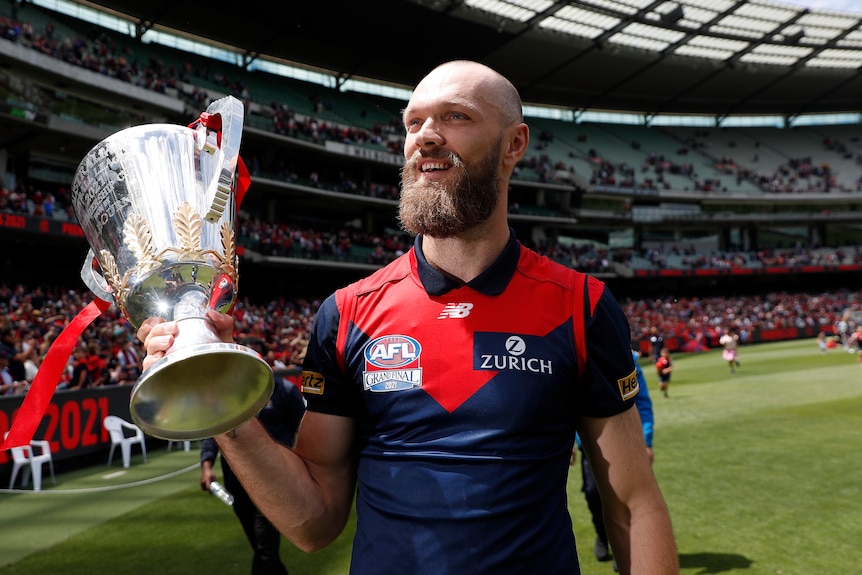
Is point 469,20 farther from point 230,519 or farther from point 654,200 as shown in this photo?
point 230,519

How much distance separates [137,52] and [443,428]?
39009 millimetres

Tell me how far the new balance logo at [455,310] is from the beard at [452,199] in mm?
204

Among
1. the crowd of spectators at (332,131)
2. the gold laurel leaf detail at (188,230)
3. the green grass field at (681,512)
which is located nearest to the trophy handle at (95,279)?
the gold laurel leaf detail at (188,230)

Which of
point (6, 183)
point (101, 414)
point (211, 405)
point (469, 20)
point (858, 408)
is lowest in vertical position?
point (858, 408)

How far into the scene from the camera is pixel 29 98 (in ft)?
75.0

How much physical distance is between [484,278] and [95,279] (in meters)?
1.25

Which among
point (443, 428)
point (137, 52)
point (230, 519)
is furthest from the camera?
point (137, 52)

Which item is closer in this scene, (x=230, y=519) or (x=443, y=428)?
(x=443, y=428)

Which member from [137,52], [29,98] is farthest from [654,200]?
[29,98]

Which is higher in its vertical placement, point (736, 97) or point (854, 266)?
point (736, 97)

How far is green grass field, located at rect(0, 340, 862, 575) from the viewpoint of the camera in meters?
6.16

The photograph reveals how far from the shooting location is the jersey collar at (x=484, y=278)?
75.3 inches

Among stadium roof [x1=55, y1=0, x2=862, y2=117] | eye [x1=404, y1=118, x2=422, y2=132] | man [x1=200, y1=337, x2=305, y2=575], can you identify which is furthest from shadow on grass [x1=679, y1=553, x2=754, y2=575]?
stadium roof [x1=55, y1=0, x2=862, y2=117]

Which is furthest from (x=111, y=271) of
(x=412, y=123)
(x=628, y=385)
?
(x=628, y=385)
